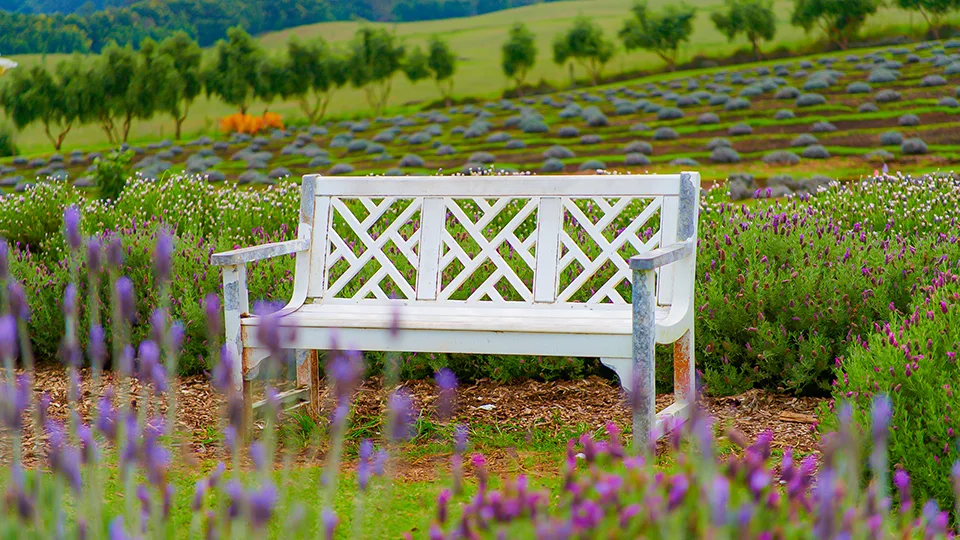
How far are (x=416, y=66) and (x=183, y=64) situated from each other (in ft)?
17.1

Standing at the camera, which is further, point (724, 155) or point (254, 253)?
point (724, 155)

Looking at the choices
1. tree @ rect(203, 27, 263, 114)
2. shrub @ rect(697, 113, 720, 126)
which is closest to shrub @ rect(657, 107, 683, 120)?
shrub @ rect(697, 113, 720, 126)

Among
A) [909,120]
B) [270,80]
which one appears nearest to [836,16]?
[909,120]

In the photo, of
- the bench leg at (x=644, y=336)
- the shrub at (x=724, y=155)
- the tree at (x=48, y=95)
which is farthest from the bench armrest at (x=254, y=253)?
the tree at (x=48, y=95)

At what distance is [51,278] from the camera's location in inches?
230

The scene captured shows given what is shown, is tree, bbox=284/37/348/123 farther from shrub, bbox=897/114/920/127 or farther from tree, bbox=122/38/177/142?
shrub, bbox=897/114/920/127

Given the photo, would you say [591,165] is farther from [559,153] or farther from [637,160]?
[559,153]

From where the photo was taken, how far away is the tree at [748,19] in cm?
2478

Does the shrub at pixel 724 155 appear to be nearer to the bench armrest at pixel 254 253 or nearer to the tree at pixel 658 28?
the tree at pixel 658 28

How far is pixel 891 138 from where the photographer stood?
18578mm

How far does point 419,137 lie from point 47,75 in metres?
7.60

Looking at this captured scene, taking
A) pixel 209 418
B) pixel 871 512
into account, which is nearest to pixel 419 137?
pixel 209 418

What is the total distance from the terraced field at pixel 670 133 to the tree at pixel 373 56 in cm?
138

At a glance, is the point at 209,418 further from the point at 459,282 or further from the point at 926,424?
the point at 926,424
